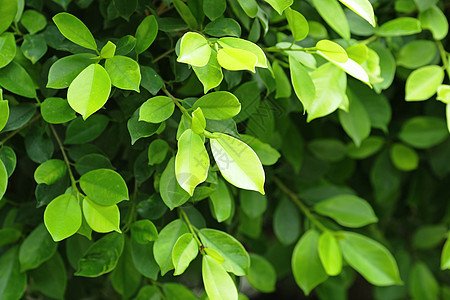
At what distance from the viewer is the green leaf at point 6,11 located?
492mm

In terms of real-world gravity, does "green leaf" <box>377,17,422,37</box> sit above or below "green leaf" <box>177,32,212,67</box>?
below

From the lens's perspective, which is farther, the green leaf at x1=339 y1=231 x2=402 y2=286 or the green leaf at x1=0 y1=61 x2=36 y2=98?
the green leaf at x1=339 y1=231 x2=402 y2=286

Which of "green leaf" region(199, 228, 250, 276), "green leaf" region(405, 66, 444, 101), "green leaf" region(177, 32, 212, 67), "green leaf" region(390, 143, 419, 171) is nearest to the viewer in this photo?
"green leaf" region(177, 32, 212, 67)

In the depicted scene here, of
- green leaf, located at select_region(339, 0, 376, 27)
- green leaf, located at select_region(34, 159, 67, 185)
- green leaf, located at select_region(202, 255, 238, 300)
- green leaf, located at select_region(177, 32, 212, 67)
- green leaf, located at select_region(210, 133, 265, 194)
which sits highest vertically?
green leaf, located at select_region(339, 0, 376, 27)

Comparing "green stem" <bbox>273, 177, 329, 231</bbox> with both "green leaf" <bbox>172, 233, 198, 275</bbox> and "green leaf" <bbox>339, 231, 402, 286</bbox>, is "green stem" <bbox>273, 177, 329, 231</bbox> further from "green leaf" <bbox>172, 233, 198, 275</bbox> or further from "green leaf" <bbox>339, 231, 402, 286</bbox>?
"green leaf" <bbox>172, 233, 198, 275</bbox>

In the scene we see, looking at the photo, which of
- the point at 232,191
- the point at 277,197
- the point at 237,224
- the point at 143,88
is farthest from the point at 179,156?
the point at 277,197

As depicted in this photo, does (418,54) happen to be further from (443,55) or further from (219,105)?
(219,105)

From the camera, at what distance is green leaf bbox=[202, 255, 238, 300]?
484mm

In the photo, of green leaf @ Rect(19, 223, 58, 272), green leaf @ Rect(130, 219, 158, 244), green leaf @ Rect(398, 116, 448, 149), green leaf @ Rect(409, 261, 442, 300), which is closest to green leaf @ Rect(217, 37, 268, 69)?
green leaf @ Rect(130, 219, 158, 244)

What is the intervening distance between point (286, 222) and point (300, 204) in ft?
0.12

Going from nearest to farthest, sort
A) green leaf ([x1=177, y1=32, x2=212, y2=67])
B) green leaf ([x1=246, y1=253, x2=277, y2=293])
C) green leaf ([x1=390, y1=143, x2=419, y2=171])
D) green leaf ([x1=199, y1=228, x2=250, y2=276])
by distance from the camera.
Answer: green leaf ([x1=177, y1=32, x2=212, y2=67]) < green leaf ([x1=199, y1=228, x2=250, y2=276]) < green leaf ([x1=246, y1=253, x2=277, y2=293]) < green leaf ([x1=390, y1=143, x2=419, y2=171])

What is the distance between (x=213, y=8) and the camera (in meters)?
0.52

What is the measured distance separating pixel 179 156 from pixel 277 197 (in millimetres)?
457

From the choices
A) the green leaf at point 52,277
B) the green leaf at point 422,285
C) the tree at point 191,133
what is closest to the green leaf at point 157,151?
the tree at point 191,133
